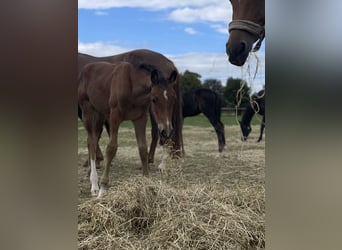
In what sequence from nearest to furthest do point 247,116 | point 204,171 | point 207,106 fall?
1. point 204,171
2. point 247,116
3. point 207,106

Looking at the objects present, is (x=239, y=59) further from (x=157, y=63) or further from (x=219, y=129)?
(x=219, y=129)

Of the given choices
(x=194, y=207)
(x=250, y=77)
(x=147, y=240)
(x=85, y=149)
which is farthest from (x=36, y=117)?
(x=85, y=149)

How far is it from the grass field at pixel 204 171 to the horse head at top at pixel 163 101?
1.12ft

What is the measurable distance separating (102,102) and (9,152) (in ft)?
6.86

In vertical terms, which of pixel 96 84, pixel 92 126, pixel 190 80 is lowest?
pixel 92 126

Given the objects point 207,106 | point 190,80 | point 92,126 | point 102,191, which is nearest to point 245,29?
point 102,191

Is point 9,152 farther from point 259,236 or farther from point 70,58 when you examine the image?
point 259,236

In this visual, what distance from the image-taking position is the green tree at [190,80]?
3.94 meters

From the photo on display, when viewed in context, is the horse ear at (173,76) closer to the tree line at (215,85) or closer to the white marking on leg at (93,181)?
the tree line at (215,85)

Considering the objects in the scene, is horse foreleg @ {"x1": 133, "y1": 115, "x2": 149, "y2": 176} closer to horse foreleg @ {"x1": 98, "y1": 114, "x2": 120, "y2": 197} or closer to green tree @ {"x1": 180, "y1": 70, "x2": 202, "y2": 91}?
horse foreleg @ {"x1": 98, "y1": 114, "x2": 120, "y2": 197}

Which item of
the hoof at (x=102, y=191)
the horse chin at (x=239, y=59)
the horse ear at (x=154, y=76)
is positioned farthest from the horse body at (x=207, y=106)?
the horse chin at (x=239, y=59)

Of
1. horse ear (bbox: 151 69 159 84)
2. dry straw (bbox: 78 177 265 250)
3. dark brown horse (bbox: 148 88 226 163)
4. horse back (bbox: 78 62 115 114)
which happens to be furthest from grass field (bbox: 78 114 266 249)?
horse ear (bbox: 151 69 159 84)

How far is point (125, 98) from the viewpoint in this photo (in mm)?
3047

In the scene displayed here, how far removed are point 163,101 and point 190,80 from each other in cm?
140
